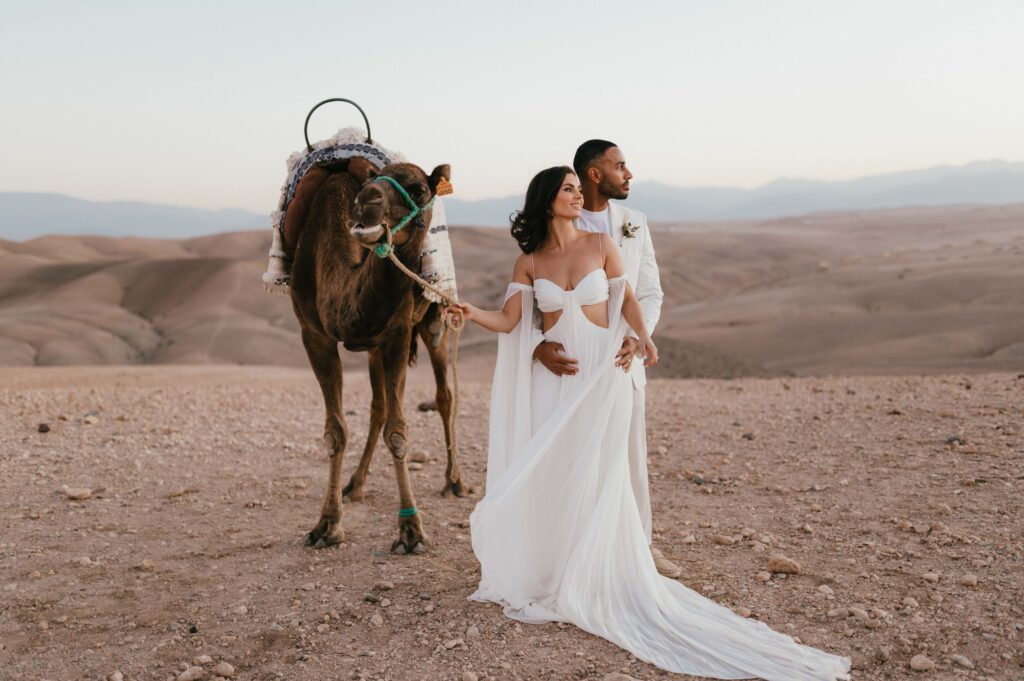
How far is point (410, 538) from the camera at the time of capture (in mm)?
5562

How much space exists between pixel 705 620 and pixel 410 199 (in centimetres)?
262

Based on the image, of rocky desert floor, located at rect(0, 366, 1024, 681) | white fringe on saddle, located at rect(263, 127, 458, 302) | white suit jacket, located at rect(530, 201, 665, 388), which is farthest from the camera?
white fringe on saddle, located at rect(263, 127, 458, 302)

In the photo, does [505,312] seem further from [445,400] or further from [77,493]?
[77,493]

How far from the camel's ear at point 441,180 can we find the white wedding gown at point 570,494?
794 mm

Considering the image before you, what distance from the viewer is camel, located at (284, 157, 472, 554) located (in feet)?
16.5

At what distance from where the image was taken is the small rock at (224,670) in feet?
12.9

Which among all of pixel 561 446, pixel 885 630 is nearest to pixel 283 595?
pixel 561 446

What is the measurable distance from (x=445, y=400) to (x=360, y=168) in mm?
2158

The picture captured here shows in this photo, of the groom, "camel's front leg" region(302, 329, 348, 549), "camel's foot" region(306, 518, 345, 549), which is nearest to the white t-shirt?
the groom

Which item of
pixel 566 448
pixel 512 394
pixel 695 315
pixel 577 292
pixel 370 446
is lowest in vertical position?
pixel 695 315

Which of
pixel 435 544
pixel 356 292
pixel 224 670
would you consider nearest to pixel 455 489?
pixel 435 544

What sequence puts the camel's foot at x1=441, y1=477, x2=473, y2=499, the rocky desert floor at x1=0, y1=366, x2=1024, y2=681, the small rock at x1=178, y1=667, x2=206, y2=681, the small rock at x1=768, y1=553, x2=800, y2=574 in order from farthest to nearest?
the camel's foot at x1=441, y1=477, x2=473, y2=499, the small rock at x1=768, y1=553, x2=800, y2=574, the rocky desert floor at x1=0, y1=366, x2=1024, y2=681, the small rock at x1=178, y1=667, x2=206, y2=681

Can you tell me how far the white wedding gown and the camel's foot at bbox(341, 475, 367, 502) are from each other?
220cm

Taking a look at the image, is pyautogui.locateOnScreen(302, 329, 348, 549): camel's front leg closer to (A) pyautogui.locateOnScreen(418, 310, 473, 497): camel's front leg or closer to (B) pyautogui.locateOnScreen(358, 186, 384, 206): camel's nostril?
(A) pyautogui.locateOnScreen(418, 310, 473, 497): camel's front leg
